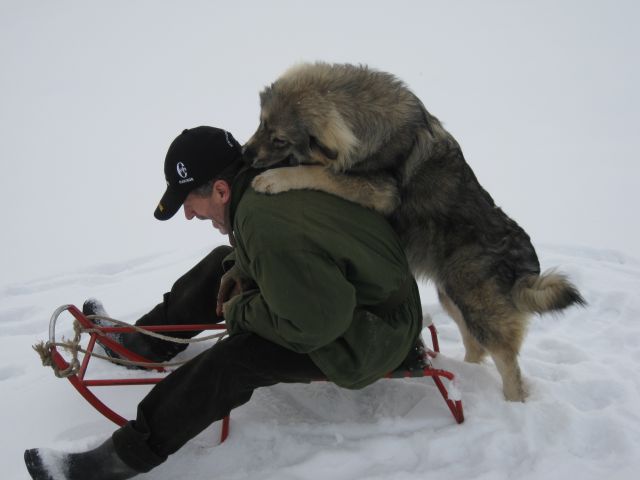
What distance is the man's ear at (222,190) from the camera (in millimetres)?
2145

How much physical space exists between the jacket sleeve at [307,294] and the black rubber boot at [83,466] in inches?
31.1

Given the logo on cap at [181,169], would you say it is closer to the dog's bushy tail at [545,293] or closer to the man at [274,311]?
the man at [274,311]

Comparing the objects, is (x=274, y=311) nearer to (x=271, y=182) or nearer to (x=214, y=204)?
(x=271, y=182)

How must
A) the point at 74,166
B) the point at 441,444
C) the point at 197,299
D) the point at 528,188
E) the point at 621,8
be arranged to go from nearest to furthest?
the point at 441,444
the point at 197,299
the point at 528,188
the point at 74,166
the point at 621,8

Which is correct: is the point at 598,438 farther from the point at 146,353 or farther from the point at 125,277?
the point at 125,277

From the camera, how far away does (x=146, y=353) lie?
271 cm

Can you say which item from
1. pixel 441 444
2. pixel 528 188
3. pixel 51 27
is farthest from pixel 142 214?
pixel 51 27

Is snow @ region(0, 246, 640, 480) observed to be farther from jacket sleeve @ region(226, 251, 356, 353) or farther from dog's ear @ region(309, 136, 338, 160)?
dog's ear @ region(309, 136, 338, 160)

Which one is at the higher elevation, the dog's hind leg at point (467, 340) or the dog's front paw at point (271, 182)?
the dog's front paw at point (271, 182)

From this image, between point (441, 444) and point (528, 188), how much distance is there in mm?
6206

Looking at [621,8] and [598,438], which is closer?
[598,438]

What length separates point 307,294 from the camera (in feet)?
5.56

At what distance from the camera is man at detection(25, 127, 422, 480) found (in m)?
1.72

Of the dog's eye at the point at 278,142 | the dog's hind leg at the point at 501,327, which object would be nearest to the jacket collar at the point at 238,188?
the dog's eye at the point at 278,142
